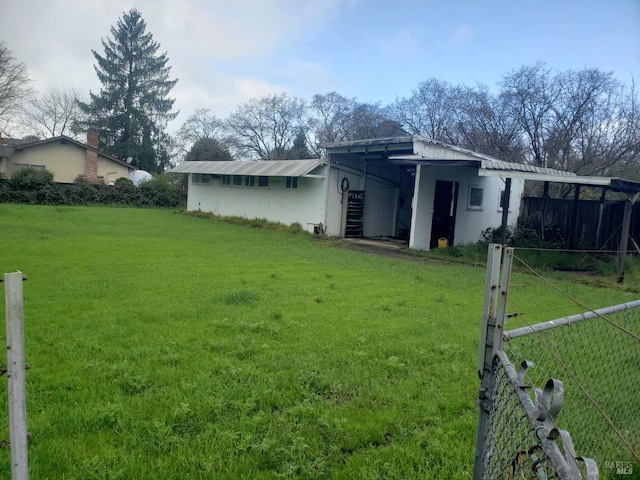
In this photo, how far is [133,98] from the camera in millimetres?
43469

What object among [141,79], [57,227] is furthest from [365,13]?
[141,79]

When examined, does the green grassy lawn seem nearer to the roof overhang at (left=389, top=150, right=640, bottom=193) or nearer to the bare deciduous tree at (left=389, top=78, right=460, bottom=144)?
the roof overhang at (left=389, top=150, right=640, bottom=193)

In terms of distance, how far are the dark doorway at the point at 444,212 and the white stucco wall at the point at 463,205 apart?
0.18 meters

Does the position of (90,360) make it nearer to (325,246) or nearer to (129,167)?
(325,246)

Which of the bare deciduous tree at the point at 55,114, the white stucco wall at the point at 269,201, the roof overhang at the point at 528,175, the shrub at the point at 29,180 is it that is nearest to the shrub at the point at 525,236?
the roof overhang at the point at 528,175

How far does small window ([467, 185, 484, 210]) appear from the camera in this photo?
50.3 ft

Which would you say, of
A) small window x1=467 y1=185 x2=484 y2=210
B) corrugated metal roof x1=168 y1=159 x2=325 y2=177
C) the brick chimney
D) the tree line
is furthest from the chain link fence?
the brick chimney

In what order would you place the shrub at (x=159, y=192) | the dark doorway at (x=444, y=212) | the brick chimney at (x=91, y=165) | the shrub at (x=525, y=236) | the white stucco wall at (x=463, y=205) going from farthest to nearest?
the brick chimney at (x=91, y=165) → the shrub at (x=159, y=192) → the dark doorway at (x=444, y=212) → the shrub at (x=525, y=236) → the white stucco wall at (x=463, y=205)

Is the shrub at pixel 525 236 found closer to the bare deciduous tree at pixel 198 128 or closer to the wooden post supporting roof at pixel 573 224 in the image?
the wooden post supporting roof at pixel 573 224

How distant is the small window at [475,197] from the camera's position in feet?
50.3

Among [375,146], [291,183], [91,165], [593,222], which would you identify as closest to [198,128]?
[91,165]

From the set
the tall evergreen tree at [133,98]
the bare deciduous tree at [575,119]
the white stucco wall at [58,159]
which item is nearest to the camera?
the bare deciduous tree at [575,119]

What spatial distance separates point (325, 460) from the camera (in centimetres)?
272

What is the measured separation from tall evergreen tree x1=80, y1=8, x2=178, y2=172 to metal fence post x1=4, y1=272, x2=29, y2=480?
143 feet
